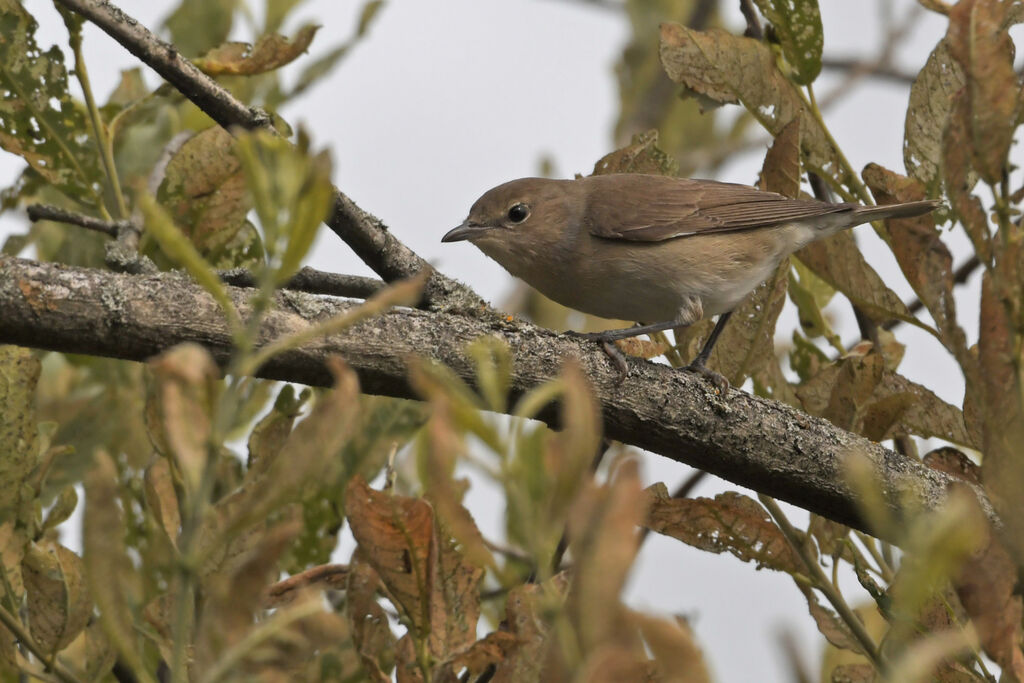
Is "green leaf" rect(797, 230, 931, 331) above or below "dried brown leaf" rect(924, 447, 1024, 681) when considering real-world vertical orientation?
above

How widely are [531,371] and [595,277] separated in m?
2.23

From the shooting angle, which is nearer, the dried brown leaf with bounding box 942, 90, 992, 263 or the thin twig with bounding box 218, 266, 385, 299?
the dried brown leaf with bounding box 942, 90, 992, 263

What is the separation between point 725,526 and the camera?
2.42 meters

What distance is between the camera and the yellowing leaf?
2.96 m

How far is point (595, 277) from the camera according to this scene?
4.64 metres

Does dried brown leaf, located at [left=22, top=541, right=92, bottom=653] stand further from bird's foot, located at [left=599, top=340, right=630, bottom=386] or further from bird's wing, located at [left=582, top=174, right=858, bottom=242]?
bird's wing, located at [left=582, top=174, right=858, bottom=242]

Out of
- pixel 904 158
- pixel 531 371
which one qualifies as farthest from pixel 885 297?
pixel 531 371

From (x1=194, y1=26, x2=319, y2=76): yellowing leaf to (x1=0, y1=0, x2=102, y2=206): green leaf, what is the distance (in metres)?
0.35

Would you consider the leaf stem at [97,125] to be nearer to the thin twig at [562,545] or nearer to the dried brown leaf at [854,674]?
the thin twig at [562,545]

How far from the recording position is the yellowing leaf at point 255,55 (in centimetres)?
296

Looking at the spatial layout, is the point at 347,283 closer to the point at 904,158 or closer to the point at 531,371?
the point at 531,371

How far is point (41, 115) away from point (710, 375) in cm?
177

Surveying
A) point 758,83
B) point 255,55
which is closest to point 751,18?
point 758,83

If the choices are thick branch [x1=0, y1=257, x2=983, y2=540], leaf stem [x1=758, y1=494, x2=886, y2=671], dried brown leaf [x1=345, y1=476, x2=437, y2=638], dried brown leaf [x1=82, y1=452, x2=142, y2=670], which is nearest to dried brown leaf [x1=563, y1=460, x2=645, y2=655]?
dried brown leaf [x1=82, y1=452, x2=142, y2=670]
